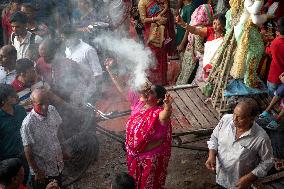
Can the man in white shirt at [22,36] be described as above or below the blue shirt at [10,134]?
above

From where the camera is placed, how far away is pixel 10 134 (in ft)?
15.0

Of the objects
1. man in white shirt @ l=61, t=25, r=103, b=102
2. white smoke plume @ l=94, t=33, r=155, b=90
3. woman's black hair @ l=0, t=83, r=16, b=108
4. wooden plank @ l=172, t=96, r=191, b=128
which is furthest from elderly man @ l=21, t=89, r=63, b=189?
white smoke plume @ l=94, t=33, r=155, b=90

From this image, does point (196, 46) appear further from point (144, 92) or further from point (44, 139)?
point (44, 139)

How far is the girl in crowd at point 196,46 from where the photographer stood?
25.1ft

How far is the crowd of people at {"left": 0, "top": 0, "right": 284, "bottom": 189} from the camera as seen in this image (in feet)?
14.0

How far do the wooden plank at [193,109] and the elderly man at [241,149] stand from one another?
1.45m

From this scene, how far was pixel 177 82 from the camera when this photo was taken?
8.88 m

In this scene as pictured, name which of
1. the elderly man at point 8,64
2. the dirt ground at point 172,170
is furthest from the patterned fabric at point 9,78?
the dirt ground at point 172,170

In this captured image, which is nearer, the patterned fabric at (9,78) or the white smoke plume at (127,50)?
the patterned fabric at (9,78)

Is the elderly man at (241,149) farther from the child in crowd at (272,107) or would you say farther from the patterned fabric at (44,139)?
the patterned fabric at (44,139)

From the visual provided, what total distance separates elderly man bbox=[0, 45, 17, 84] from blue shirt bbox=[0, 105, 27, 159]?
1102mm

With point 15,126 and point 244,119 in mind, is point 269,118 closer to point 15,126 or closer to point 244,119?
point 244,119

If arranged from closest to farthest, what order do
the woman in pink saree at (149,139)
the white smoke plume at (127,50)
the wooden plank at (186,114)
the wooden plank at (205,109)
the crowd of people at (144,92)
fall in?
the crowd of people at (144,92)
the woman in pink saree at (149,139)
the wooden plank at (186,114)
the wooden plank at (205,109)
the white smoke plume at (127,50)

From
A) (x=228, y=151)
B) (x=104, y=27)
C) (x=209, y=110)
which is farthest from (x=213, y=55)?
(x=104, y=27)
